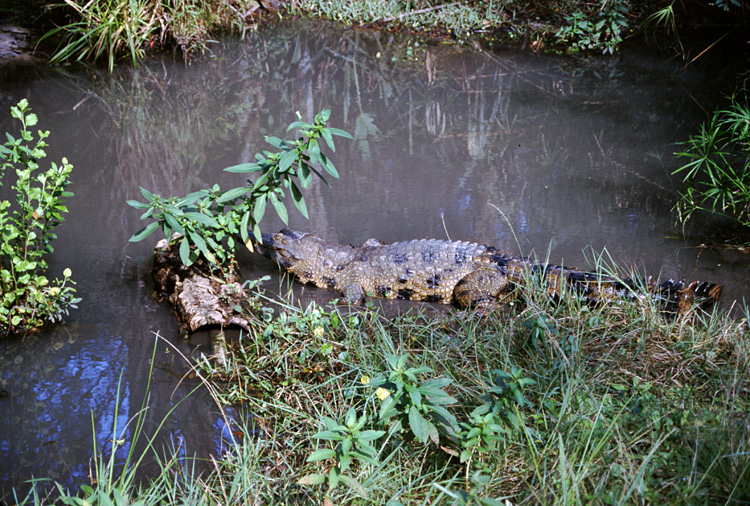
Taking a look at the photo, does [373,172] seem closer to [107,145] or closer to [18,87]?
[107,145]

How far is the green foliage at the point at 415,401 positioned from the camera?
2293mm

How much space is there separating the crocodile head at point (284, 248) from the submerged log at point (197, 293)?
1.51 feet

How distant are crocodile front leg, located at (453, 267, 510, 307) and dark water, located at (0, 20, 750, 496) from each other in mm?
554

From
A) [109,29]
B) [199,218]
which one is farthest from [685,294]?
[109,29]

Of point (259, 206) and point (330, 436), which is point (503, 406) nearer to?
point (330, 436)

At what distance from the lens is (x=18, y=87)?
756 cm

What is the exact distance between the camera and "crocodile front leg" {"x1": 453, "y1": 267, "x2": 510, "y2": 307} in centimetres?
436

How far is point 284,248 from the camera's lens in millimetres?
4613

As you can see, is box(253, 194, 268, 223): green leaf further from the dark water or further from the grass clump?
the dark water

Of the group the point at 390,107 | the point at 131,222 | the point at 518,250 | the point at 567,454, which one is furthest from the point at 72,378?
the point at 390,107

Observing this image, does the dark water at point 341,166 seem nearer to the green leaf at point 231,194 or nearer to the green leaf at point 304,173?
the green leaf at point 231,194

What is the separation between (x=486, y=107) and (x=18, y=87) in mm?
5828

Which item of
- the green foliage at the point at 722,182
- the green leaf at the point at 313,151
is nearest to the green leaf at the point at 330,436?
the green leaf at the point at 313,151

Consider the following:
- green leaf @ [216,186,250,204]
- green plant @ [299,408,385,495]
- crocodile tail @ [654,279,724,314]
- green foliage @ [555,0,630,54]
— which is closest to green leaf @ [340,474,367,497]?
green plant @ [299,408,385,495]
